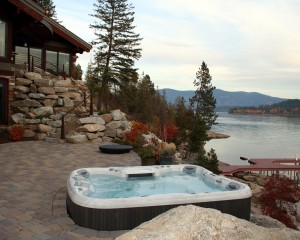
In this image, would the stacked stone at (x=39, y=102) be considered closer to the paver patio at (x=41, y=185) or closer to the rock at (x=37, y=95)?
the rock at (x=37, y=95)

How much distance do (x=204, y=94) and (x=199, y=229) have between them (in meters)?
40.2

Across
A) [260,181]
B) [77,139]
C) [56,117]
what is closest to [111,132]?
[77,139]

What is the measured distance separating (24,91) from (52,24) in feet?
17.1

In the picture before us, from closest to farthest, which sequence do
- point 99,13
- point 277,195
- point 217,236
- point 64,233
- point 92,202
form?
point 217,236
point 64,233
point 92,202
point 277,195
point 99,13

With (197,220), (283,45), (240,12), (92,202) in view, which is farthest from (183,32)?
(197,220)

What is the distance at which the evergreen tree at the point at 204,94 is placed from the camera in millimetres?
40969

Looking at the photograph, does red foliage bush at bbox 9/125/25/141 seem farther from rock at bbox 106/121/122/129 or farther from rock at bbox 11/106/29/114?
rock at bbox 106/121/122/129

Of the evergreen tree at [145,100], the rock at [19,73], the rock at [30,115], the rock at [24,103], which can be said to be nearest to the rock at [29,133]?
the rock at [30,115]

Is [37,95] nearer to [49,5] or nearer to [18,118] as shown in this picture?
[18,118]

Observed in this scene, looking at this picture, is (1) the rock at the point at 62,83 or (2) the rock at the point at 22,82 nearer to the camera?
(2) the rock at the point at 22,82

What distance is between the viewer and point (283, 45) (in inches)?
842

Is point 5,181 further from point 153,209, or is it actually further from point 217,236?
point 217,236

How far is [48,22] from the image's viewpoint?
17.5 meters

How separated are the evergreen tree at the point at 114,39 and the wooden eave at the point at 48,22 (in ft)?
26.5
